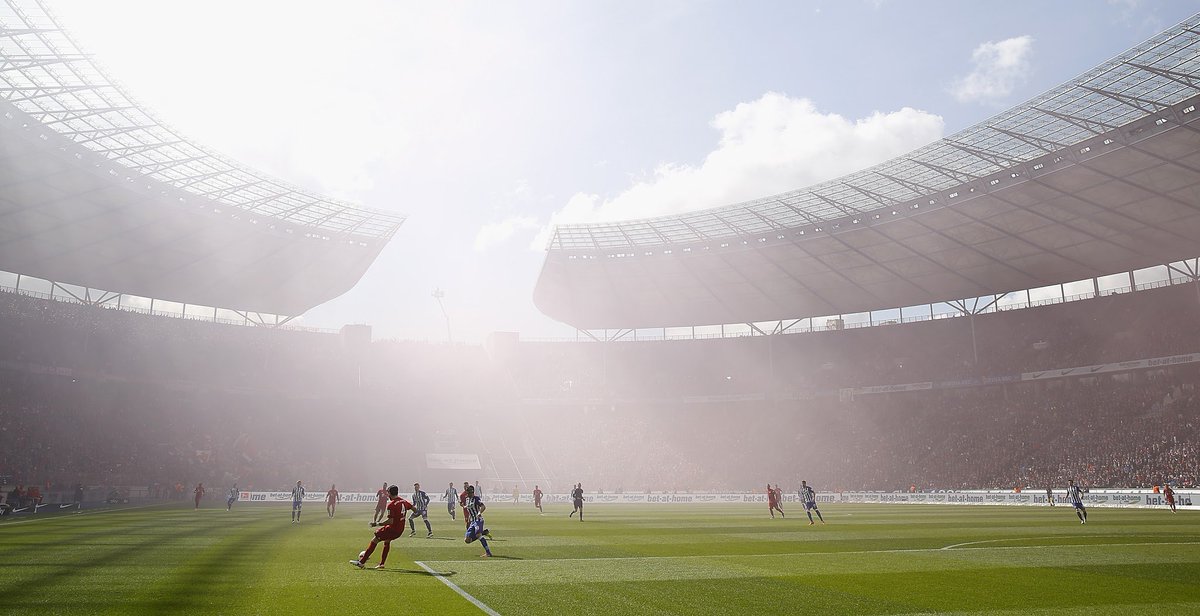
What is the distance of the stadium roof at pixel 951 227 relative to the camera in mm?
35406

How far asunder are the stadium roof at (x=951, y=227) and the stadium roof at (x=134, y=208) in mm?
19159

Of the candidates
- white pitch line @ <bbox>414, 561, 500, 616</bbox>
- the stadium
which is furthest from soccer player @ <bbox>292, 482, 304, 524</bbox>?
white pitch line @ <bbox>414, 561, 500, 616</bbox>

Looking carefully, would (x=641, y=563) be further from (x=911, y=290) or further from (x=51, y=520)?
(x=911, y=290)

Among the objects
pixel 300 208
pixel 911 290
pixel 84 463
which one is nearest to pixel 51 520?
pixel 84 463

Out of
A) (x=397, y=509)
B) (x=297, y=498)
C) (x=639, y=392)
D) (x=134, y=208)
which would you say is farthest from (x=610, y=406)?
(x=397, y=509)

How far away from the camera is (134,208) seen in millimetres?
46969

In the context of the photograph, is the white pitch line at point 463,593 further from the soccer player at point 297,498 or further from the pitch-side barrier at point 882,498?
the pitch-side barrier at point 882,498

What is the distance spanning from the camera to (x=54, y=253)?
50.2 metres

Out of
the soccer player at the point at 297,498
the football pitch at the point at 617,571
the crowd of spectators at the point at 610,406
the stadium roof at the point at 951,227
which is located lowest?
the football pitch at the point at 617,571

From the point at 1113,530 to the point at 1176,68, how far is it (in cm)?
2332

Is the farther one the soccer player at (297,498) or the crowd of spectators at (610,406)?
the crowd of spectators at (610,406)

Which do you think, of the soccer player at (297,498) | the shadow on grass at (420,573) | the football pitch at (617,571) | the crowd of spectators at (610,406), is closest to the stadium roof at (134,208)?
the crowd of spectators at (610,406)

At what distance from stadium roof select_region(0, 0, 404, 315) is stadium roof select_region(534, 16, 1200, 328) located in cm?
1916

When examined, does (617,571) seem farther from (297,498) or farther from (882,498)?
(882,498)
